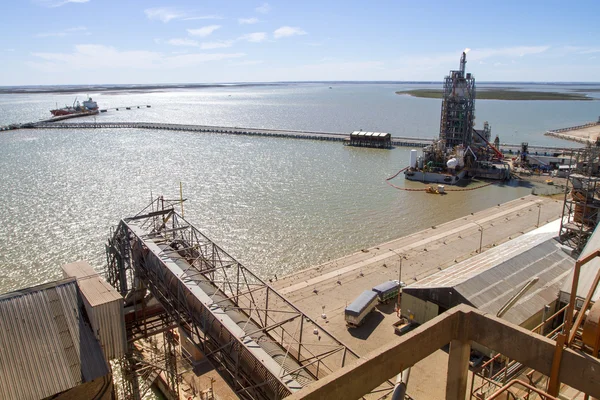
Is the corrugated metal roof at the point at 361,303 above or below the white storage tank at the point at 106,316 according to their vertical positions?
below

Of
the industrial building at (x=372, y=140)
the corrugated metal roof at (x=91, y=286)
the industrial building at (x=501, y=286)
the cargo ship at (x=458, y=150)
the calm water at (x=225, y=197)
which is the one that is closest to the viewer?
the corrugated metal roof at (x=91, y=286)

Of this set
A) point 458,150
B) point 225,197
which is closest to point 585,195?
point 225,197

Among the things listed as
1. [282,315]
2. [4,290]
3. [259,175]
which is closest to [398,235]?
[282,315]

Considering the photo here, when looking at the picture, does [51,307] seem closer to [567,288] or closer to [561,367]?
[561,367]

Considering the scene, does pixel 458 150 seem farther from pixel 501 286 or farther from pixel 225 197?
pixel 501 286

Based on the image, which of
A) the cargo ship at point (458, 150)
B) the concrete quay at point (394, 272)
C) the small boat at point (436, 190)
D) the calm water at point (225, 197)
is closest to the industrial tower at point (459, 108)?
the cargo ship at point (458, 150)

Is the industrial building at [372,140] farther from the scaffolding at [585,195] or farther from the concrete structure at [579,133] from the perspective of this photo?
the scaffolding at [585,195]

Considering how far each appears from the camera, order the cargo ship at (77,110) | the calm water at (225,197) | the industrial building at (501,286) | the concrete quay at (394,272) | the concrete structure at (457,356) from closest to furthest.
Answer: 1. the concrete structure at (457,356)
2. the concrete quay at (394,272)
3. the industrial building at (501,286)
4. the calm water at (225,197)
5. the cargo ship at (77,110)

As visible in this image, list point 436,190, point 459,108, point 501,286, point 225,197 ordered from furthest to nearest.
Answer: point 459,108 → point 436,190 → point 225,197 → point 501,286
